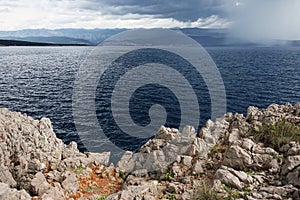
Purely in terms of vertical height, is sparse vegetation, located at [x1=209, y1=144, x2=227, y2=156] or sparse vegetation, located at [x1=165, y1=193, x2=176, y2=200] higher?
sparse vegetation, located at [x1=209, y1=144, x2=227, y2=156]

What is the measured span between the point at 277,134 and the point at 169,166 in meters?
6.95

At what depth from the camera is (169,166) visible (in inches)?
685

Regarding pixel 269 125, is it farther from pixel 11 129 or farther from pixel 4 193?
pixel 11 129

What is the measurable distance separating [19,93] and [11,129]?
54.9m

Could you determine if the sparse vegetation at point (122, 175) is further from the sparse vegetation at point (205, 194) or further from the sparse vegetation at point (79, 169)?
the sparse vegetation at point (205, 194)

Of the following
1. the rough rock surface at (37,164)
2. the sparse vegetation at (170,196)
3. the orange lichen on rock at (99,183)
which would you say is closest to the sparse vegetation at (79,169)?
the rough rock surface at (37,164)

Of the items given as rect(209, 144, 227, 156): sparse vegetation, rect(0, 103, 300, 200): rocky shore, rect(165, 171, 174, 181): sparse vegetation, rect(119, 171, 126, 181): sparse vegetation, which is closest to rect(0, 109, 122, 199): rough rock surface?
rect(0, 103, 300, 200): rocky shore

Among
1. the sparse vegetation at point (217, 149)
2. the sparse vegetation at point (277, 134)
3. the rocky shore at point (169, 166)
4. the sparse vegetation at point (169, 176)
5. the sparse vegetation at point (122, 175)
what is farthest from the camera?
the sparse vegetation at point (217, 149)

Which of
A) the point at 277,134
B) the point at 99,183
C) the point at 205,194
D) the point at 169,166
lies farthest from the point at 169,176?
the point at 277,134

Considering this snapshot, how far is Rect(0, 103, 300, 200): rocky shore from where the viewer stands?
45.5ft

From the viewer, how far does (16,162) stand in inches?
730

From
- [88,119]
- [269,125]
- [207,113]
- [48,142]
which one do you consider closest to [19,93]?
[88,119]

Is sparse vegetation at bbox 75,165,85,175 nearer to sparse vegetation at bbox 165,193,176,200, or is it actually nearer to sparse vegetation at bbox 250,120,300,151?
sparse vegetation at bbox 165,193,176,200

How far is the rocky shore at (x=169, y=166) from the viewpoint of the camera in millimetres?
13867
